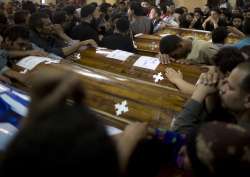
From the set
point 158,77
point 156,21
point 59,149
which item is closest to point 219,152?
point 59,149

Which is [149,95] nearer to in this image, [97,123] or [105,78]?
[105,78]

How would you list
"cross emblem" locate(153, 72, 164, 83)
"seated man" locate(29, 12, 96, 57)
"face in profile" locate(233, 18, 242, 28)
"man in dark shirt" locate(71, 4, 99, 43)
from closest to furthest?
"cross emblem" locate(153, 72, 164, 83), "seated man" locate(29, 12, 96, 57), "man in dark shirt" locate(71, 4, 99, 43), "face in profile" locate(233, 18, 242, 28)

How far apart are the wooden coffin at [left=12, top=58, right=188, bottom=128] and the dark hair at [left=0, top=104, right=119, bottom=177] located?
1388 millimetres

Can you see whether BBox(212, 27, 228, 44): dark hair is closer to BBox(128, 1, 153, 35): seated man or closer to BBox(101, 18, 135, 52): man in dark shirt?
BBox(101, 18, 135, 52): man in dark shirt

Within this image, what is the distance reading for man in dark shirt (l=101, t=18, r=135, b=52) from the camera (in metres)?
4.15

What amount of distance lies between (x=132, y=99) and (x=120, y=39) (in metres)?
1.86

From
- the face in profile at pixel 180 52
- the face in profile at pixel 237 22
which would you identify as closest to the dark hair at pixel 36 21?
the face in profile at pixel 180 52

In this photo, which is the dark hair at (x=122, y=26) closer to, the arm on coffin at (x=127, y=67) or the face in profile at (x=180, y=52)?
the arm on coffin at (x=127, y=67)

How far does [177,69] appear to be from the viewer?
2920 mm

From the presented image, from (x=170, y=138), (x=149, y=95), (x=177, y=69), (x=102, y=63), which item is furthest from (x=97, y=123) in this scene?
(x=102, y=63)

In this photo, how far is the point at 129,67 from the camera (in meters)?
3.05

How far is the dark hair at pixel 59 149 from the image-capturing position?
0.75 m

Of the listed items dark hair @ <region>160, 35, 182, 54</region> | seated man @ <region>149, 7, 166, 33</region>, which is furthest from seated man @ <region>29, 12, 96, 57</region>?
seated man @ <region>149, 7, 166, 33</region>

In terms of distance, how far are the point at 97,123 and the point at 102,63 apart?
2506mm
